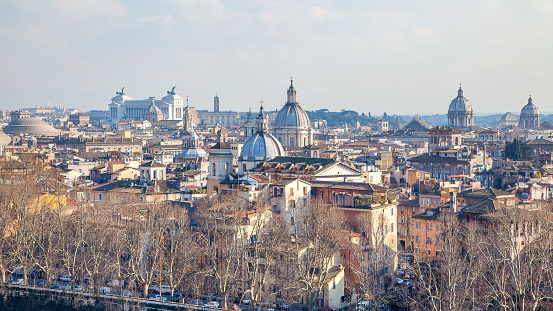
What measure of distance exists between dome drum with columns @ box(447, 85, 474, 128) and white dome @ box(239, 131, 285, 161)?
271 ft

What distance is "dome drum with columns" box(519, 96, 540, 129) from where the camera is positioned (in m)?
155

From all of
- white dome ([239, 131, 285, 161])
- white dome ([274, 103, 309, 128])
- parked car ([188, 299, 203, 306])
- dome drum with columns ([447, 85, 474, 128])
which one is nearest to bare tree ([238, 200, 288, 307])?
parked car ([188, 299, 203, 306])

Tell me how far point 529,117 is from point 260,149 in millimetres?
112038

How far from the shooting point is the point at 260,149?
2108 inches

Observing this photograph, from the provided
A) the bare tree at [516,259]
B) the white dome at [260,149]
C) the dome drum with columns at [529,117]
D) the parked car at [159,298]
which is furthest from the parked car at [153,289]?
the dome drum with columns at [529,117]

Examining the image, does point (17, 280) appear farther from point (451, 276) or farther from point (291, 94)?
point (291, 94)

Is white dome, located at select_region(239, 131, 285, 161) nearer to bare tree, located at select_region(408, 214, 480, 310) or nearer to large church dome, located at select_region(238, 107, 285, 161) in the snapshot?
large church dome, located at select_region(238, 107, 285, 161)

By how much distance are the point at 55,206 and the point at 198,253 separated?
39.0ft

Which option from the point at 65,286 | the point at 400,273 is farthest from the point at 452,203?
the point at 65,286

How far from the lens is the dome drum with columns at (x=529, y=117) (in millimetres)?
155250

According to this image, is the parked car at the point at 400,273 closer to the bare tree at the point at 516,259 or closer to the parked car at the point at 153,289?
the bare tree at the point at 516,259

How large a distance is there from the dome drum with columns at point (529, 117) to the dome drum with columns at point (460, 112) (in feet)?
83.0

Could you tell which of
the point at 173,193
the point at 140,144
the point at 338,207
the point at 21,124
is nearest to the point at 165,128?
the point at 21,124

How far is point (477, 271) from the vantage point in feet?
94.0
